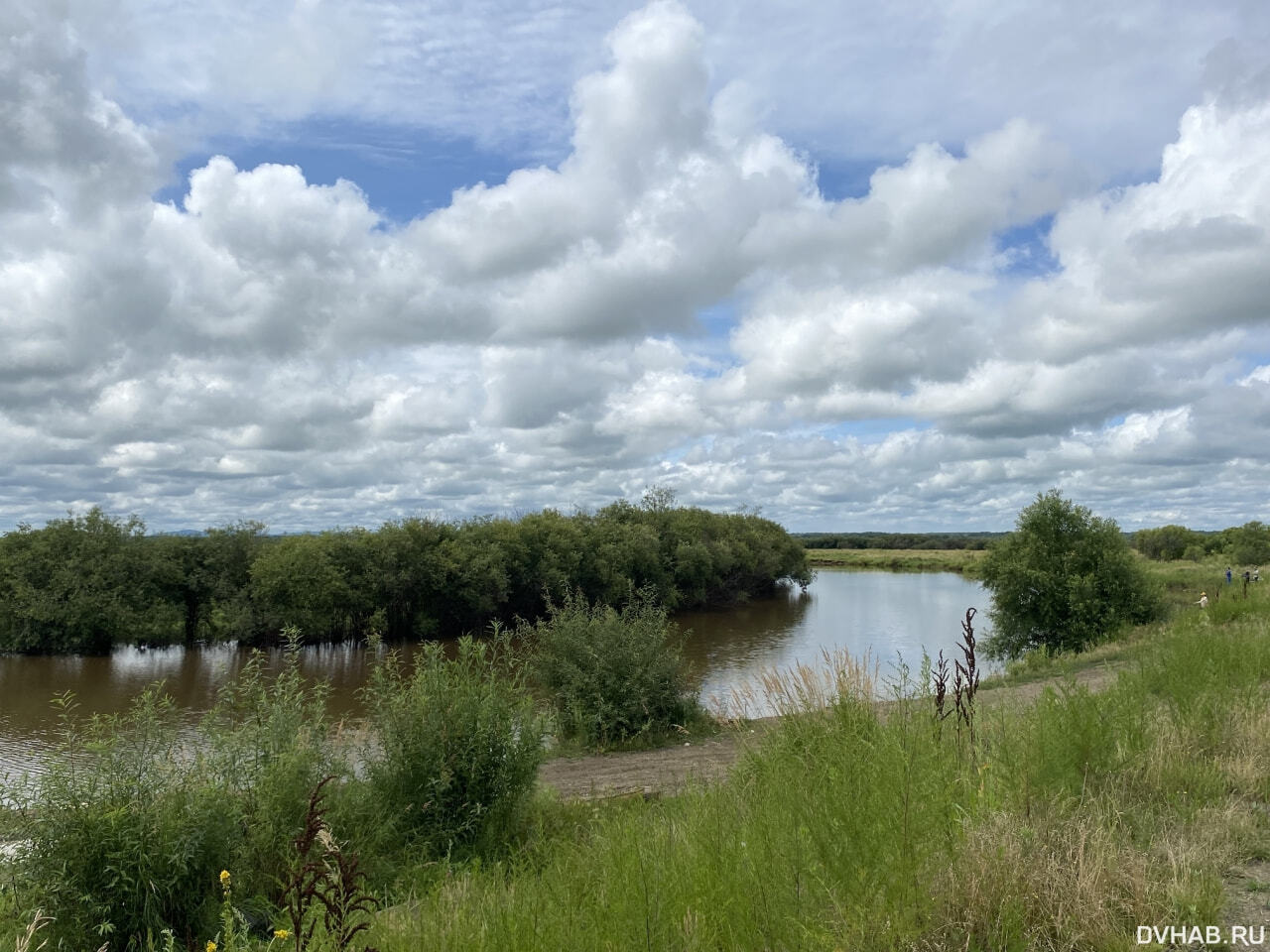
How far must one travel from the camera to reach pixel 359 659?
3894cm

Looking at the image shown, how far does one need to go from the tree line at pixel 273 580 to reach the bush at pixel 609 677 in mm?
16040

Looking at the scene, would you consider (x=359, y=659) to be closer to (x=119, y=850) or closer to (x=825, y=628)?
(x=825, y=628)

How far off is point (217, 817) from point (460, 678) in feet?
11.2

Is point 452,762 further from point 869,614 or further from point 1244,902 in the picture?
point 869,614

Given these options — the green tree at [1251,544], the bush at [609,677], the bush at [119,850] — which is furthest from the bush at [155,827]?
the green tree at [1251,544]

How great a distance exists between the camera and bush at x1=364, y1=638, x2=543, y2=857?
930 centimetres

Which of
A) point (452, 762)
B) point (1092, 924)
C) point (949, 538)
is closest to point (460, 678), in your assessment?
point (452, 762)

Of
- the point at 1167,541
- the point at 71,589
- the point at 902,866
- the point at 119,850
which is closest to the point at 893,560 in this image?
the point at 1167,541

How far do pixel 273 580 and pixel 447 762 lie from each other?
3640 cm

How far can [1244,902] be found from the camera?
4117mm

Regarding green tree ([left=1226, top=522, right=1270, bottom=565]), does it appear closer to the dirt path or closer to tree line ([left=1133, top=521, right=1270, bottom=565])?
tree line ([left=1133, top=521, right=1270, bottom=565])

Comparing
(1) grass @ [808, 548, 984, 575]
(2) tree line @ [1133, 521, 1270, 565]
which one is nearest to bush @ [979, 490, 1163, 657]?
(2) tree line @ [1133, 521, 1270, 565]

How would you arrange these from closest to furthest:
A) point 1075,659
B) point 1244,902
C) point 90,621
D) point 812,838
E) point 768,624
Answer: point 812,838 → point 1244,902 → point 1075,659 → point 90,621 → point 768,624

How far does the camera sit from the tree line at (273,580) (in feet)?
128
